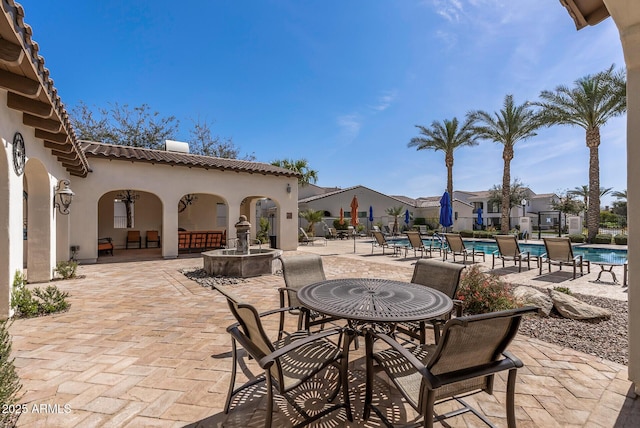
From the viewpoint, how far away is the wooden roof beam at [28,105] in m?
4.13

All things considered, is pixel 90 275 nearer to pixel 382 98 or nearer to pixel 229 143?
pixel 382 98

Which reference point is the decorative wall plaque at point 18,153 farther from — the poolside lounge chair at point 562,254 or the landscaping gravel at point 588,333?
the poolside lounge chair at point 562,254

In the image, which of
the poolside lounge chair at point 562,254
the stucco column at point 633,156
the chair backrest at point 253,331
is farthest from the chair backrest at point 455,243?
the chair backrest at point 253,331

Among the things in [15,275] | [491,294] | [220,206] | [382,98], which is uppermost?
[382,98]

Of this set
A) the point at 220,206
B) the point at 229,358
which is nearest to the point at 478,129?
the point at 220,206

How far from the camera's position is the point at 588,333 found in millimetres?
3877

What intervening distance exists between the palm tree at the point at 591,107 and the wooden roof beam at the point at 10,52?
73.3 feet

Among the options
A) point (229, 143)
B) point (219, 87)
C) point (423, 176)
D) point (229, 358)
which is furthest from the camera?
point (423, 176)

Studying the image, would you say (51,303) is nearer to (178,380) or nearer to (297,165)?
(178,380)

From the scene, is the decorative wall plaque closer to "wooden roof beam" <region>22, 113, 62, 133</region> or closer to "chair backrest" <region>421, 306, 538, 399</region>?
"wooden roof beam" <region>22, 113, 62, 133</region>

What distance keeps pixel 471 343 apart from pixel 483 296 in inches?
136

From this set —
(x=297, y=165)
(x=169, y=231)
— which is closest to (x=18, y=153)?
(x=169, y=231)

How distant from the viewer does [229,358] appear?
3244 mm

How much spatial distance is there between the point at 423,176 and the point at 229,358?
31.4 metres
